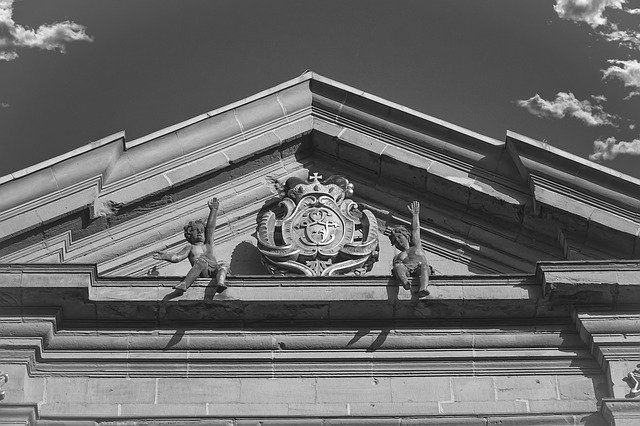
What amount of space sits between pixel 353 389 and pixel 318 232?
216 cm

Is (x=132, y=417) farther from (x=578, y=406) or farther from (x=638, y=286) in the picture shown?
(x=638, y=286)

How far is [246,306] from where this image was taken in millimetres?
15242

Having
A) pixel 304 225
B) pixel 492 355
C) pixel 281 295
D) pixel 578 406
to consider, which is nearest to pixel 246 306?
pixel 281 295

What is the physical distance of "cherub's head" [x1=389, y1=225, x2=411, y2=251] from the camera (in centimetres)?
1603

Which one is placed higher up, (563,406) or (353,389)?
(353,389)

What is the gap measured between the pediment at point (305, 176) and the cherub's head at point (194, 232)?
0.40 metres

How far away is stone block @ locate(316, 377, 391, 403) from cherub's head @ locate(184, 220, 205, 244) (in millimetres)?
2354

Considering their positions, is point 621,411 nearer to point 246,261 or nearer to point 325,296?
point 325,296

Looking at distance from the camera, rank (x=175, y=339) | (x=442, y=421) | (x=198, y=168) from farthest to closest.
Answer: (x=198, y=168) → (x=175, y=339) → (x=442, y=421)

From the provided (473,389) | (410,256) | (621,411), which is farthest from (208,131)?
(621,411)

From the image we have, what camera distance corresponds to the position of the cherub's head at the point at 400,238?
52.6 feet

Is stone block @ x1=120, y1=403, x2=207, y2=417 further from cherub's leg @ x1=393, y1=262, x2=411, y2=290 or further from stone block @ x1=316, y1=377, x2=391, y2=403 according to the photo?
cherub's leg @ x1=393, y1=262, x2=411, y2=290

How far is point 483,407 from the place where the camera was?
14812 millimetres

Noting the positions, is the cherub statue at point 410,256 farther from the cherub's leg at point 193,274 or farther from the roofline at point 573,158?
the cherub's leg at point 193,274
